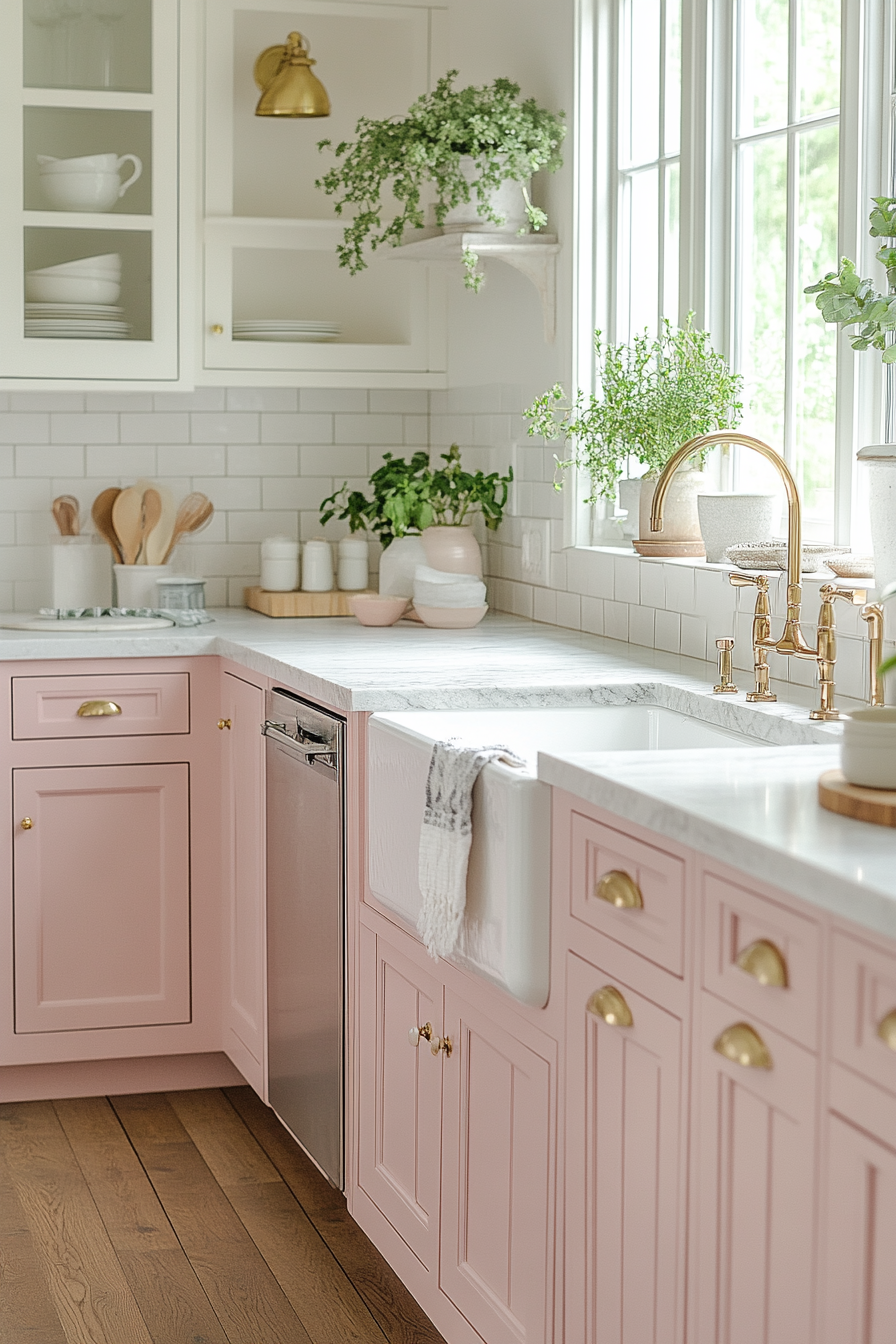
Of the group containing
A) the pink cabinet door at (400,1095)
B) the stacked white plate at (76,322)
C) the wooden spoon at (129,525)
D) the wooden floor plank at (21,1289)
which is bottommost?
the wooden floor plank at (21,1289)

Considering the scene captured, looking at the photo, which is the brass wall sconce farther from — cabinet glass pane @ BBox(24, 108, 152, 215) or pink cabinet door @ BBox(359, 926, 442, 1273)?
pink cabinet door @ BBox(359, 926, 442, 1273)

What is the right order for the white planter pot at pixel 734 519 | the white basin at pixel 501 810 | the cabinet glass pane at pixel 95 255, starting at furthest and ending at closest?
the cabinet glass pane at pixel 95 255 < the white planter pot at pixel 734 519 < the white basin at pixel 501 810

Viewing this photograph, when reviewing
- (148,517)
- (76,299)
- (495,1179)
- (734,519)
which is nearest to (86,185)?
(76,299)

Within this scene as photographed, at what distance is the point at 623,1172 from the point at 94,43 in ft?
9.76

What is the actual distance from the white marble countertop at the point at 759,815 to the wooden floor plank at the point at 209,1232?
45.4 inches

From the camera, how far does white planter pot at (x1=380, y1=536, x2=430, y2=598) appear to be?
3.71 metres

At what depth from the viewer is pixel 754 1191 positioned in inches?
57.0

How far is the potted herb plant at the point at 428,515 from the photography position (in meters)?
3.65

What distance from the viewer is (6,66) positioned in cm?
362

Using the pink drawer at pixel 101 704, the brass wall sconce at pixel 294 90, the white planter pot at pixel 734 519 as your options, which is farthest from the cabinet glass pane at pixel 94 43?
the white planter pot at pixel 734 519

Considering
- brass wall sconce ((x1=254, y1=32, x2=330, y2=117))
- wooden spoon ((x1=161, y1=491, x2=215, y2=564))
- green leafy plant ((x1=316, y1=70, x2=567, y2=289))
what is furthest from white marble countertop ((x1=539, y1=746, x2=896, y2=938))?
brass wall sconce ((x1=254, y1=32, x2=330, y2=117))

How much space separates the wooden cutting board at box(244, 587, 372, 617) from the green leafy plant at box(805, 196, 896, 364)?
6.46 ft

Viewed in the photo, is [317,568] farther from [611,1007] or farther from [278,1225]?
[611,1007]

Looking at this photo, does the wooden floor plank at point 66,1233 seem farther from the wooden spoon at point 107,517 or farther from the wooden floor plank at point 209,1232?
the wooden spoon at point 107,517
